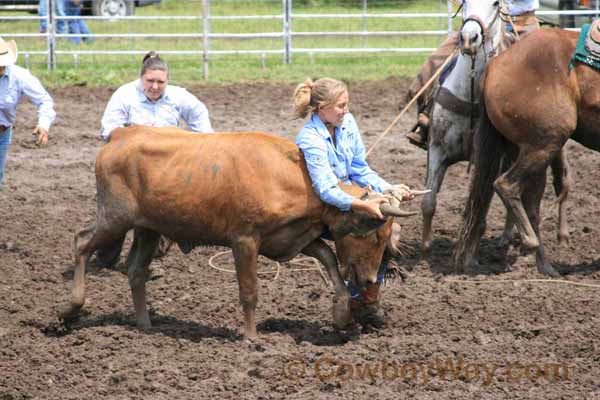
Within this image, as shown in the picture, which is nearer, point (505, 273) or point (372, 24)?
point (505, 273)

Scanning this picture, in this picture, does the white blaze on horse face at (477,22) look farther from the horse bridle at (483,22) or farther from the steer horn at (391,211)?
the steer horn at (391,211)

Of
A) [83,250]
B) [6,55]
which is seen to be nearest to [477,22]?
[83,250]

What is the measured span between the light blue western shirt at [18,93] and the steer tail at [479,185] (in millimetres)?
3413

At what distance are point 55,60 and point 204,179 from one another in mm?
12040

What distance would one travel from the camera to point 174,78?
16.7 m

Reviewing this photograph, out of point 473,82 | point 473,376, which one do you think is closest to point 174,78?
point 473,82

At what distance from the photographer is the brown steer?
619cm

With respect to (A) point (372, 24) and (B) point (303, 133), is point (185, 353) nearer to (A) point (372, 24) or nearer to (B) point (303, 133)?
(B) point (303, 133)

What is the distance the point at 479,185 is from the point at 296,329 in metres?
2.30

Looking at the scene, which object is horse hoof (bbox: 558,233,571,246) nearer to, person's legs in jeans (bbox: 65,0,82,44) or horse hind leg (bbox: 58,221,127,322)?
horse hind leg (bbox: 58,221,127,322)

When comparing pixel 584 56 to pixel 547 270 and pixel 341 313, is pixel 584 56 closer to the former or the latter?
pixel 547 270

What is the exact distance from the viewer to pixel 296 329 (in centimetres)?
661

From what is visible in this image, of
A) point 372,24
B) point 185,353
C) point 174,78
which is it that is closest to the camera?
point 185,353

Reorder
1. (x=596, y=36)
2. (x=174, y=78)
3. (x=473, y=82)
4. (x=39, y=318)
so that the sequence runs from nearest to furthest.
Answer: (x=39, y=318), (x=596, y=36), (x=473, y=82), (x=174, y=78)
